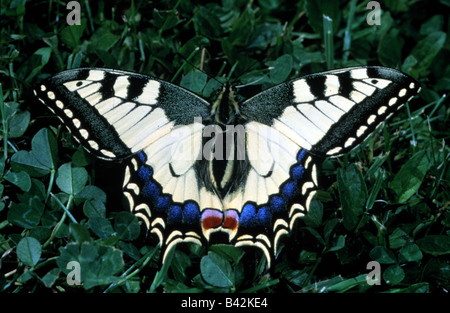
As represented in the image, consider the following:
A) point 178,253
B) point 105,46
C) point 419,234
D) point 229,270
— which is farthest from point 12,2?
point 419,234

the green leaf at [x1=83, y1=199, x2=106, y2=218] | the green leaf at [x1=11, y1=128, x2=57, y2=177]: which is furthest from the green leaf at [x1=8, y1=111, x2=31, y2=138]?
the green leaf at [x1=83, y1=199, x2=106, y2=218]

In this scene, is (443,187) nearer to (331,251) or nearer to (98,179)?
(331,251)

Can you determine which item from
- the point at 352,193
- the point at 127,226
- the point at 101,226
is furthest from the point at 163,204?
the point at 352,193

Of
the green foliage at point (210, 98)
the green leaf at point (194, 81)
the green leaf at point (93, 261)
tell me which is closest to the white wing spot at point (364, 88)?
the green foliage at point (210, 98)

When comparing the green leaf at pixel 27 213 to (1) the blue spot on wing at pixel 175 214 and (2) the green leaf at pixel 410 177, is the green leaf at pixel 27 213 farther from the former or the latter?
(2) the green leaf at pixel 410 177

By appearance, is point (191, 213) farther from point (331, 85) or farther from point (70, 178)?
point (331, 85)

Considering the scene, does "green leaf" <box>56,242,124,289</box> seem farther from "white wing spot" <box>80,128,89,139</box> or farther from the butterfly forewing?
the butterfly forewing
